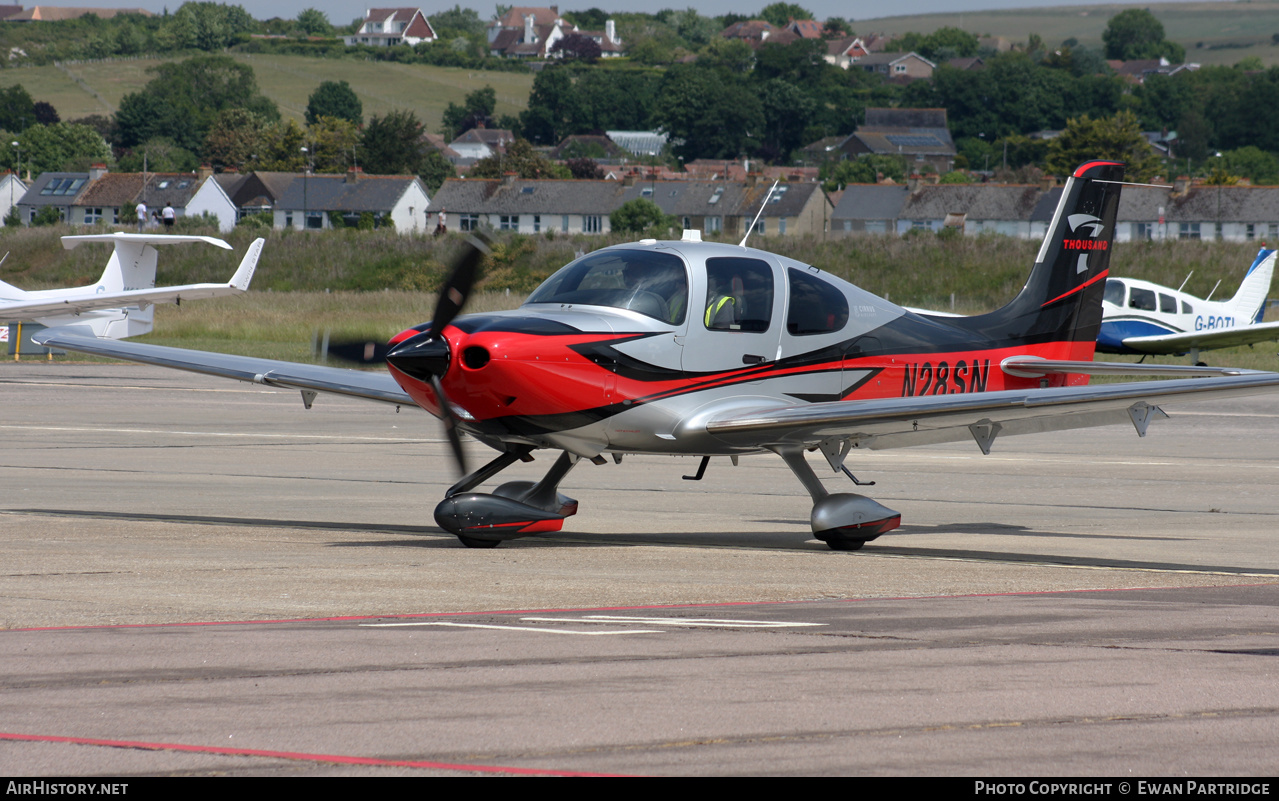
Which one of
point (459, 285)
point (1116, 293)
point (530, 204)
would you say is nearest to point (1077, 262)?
point (459, 285)

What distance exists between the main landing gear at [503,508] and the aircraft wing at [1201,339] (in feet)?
99.4

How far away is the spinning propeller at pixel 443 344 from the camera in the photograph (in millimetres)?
10023

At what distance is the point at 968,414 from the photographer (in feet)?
36.3

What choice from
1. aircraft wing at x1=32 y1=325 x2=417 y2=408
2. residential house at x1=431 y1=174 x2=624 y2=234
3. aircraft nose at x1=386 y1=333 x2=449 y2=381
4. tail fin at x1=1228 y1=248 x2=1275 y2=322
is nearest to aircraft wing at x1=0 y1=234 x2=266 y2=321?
aircraft wing at x1=32 y1=325 x2=417 y2=408

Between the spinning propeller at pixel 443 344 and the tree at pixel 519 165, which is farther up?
the spinning propeller at pixel 443 344

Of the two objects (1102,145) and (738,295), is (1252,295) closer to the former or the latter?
(738,295)

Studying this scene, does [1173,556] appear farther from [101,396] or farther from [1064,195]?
[101,396]

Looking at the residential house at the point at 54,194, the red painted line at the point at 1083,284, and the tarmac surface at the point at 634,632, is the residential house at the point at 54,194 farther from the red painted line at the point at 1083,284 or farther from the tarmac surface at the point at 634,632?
the red painted line at the point at 1083,284

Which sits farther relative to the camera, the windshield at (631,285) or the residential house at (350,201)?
the residential house at (350,201)

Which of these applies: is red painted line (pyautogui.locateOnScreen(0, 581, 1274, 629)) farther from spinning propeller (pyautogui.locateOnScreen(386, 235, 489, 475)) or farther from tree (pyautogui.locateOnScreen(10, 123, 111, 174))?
tree (pyautogui.locateOnScreen(10, 123, 111, 174))

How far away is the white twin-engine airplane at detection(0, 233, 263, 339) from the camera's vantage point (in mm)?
34281

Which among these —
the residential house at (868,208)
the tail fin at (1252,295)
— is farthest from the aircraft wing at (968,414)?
the residential house at (868,208)

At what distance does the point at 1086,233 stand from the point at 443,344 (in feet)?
25.1

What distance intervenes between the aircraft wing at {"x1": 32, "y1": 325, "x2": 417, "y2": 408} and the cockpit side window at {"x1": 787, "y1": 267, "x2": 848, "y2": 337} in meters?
3.58
